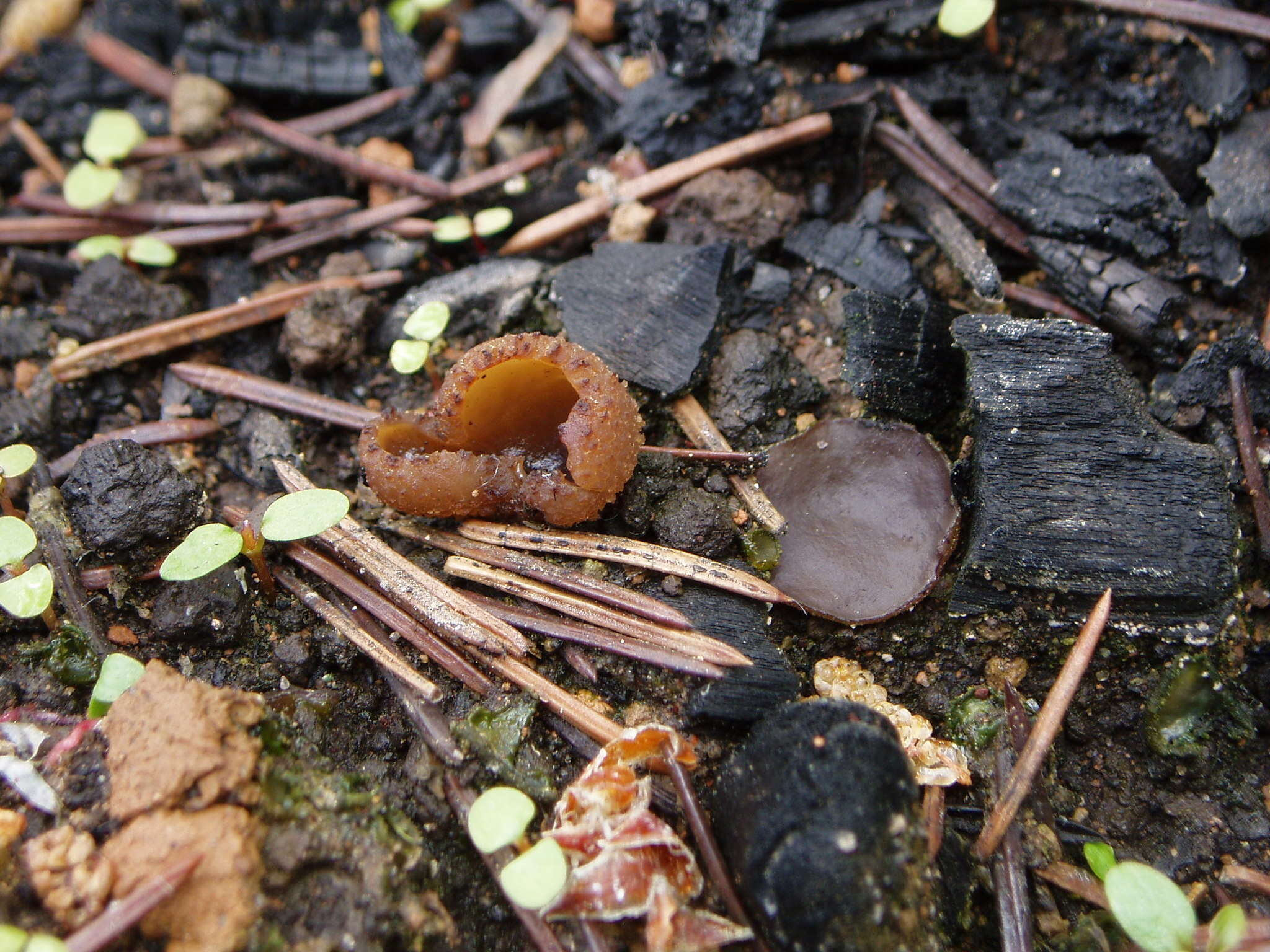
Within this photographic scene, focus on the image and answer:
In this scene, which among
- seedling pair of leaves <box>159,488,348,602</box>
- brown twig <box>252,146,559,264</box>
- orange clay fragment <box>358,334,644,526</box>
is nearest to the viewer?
seedling pair of leaves <box>159,488,348,602</box>

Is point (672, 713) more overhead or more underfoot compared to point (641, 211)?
more underfoot

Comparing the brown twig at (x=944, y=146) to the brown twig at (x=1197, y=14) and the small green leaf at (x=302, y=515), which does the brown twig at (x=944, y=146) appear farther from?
the small green leaf at (x=302, y=515)

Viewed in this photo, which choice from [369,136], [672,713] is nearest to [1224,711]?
[672,713]

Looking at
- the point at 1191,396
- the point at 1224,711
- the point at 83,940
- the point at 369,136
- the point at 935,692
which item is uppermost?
the point at 1191,396

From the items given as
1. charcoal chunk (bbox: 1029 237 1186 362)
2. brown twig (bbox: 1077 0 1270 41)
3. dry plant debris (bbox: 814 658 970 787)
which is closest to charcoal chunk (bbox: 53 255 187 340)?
dry plant debris (bbox: 814 658 970 787)

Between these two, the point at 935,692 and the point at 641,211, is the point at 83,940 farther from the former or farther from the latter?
the point at 641,211

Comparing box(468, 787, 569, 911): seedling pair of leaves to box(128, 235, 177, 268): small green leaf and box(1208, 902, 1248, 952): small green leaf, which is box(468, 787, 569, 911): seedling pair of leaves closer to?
box(1208, 902, 1248, 952): small green leaf
